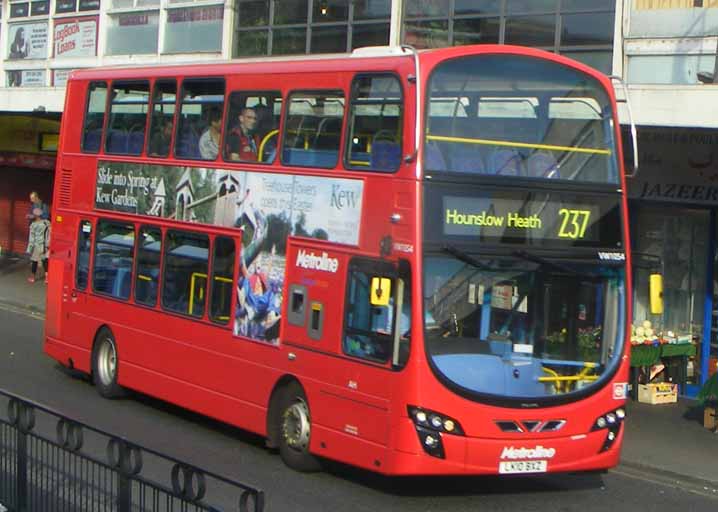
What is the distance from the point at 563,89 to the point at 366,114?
5.76 feet

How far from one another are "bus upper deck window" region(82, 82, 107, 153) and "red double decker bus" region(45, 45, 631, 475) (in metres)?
2.84

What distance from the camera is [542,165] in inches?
391

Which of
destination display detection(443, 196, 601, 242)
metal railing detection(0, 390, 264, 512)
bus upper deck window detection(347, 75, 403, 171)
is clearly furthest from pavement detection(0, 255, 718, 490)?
metal railing detection(0, 390, 264, 512)

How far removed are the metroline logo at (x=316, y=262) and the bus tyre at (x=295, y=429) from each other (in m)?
1.14

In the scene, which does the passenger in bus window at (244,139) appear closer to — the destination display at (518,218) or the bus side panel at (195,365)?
the bus side panel at (195,365)

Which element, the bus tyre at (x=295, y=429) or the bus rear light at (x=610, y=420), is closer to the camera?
the bus rear light at (x=610, y=420)

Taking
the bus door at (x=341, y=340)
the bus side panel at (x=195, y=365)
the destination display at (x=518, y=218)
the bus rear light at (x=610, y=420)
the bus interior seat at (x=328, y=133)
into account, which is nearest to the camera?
the destination display at (x=518, y=218)

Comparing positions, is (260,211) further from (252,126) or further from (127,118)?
(127,118)

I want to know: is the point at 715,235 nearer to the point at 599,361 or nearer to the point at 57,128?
the point at 599,361

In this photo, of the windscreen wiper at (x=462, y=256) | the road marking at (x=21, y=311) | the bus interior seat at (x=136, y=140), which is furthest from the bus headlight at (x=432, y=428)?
the road marking at (x=21, y=311)

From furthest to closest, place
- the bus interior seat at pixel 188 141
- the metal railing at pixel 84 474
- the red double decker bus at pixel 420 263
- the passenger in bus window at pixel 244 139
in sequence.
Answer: the bus interior seat at pixel 188 141 < the passenger in bus window at pixel 244 139 < the red double decker bus at pixel 420 263 < the metal railing at pixel 84 474

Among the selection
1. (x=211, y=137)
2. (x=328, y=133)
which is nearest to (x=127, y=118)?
(x=211, y=137)

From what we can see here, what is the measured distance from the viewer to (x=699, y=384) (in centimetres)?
1597

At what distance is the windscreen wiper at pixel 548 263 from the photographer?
971 centimetres
